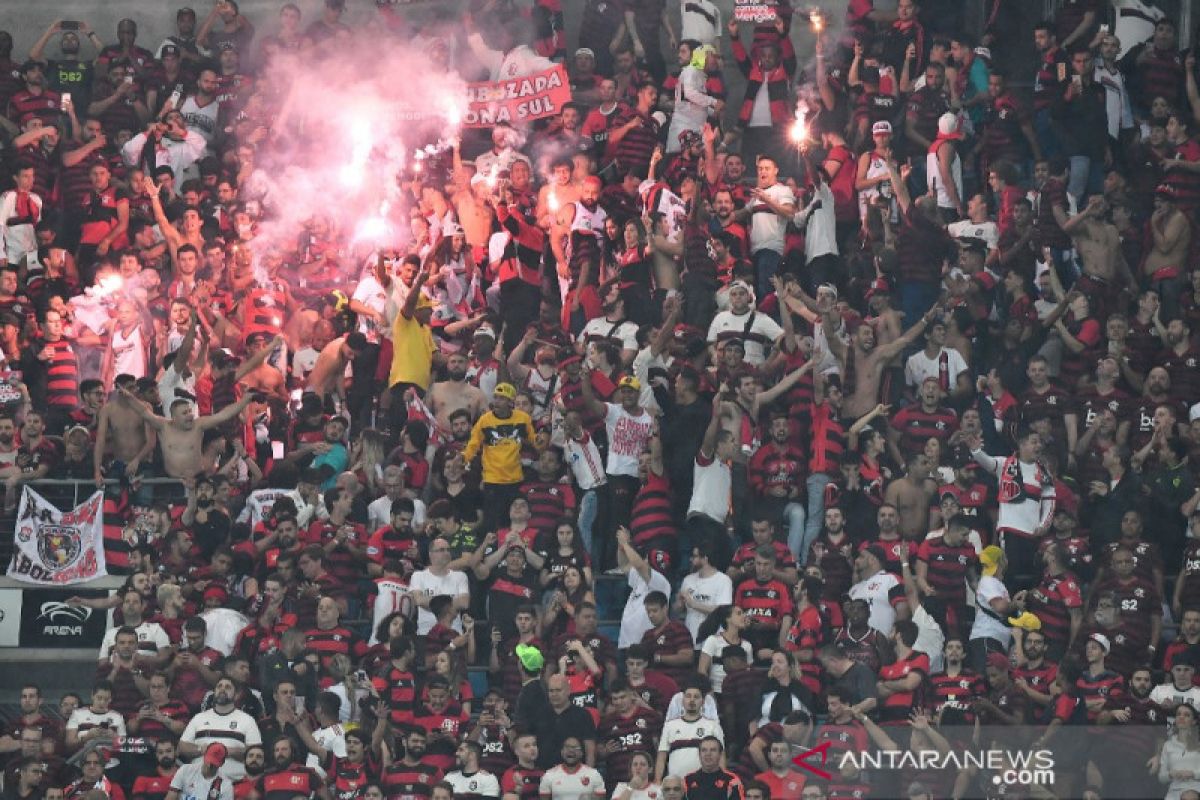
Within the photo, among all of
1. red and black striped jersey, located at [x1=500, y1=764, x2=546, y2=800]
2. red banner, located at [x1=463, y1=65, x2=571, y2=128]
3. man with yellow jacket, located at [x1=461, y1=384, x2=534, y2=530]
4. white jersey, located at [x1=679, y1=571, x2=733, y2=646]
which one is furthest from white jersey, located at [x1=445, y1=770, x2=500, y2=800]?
red banner, located at [x1=463, y1=65, x2=571, y2=128]

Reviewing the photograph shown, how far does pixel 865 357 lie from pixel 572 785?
5451mm

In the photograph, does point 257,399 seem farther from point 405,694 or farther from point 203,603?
point 405,694

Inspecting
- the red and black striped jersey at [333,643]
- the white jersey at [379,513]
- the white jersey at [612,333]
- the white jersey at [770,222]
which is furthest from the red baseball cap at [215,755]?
the white jersey at [770,222]

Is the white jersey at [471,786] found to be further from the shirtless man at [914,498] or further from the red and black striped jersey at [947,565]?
the shirtless man at [914,498]

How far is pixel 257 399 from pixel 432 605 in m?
3.71

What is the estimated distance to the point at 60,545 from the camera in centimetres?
2402

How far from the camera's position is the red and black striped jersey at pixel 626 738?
826 inches

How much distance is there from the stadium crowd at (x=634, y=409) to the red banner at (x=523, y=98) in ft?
0.87

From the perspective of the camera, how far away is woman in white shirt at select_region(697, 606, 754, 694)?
21.3 m

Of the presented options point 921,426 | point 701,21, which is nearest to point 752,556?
point 921,426

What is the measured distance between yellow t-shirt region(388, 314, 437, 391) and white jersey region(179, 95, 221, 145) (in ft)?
16.7

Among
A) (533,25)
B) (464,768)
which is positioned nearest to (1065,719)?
(464,768)

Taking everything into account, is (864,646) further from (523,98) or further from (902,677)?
(523,98)

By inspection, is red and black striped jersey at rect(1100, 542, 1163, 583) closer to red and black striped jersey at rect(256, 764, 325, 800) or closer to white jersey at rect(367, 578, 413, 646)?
white jersey at rect(367, 578, 413, 646)
